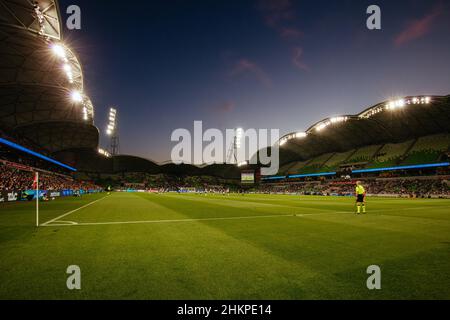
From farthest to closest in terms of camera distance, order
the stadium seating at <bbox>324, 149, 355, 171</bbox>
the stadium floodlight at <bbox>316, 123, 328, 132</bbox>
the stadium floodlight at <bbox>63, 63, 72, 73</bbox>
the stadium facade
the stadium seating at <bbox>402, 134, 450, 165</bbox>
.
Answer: the stadium seating at <bbox>324, 149, 355, 171</bbox>
the stadium floodlight at <bbox>316, 123, 328, 132</bbox>
the stadium seating at <bbox>402, 134, 450, 165</bbox>
the stadium floodlight at <bbox>63, 63, 72, 73</bbox>
the stadium facade

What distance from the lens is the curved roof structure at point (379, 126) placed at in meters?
50.2

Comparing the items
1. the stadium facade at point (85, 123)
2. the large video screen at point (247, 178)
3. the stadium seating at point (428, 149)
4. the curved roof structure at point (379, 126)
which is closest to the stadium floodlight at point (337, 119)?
the curved roof structure at point (379, 126)

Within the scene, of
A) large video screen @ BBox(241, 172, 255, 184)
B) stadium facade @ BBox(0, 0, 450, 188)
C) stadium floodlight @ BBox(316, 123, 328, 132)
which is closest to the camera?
stadium facade @ BBox(0, 0, 450, 188)

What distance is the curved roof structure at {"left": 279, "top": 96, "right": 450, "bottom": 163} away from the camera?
50.2 meters

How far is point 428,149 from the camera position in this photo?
53.7m

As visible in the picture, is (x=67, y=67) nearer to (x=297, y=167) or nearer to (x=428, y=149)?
(x=428, y=149)

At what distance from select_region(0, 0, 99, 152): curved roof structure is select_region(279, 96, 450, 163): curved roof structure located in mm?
56484

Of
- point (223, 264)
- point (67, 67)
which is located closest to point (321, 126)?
point (67, 67)

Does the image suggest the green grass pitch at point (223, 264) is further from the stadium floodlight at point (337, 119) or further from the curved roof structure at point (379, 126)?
the stadium floodlight at point (337, 119)

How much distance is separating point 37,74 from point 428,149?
72039 millimetres

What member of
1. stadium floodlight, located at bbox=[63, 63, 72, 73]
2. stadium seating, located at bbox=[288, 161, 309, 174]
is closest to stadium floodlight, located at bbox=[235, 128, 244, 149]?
stadium seating, located at bbox=[288, 161, 309, 174]

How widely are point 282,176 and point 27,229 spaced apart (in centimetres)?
9049

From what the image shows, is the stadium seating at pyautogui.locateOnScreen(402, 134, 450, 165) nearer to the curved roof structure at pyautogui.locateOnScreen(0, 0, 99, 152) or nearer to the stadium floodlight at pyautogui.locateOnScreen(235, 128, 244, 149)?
the stadium floodlight at pyautogui.locateOnScreen(235, 128, 244, 149)

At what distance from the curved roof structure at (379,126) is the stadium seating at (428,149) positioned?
2211 mm
